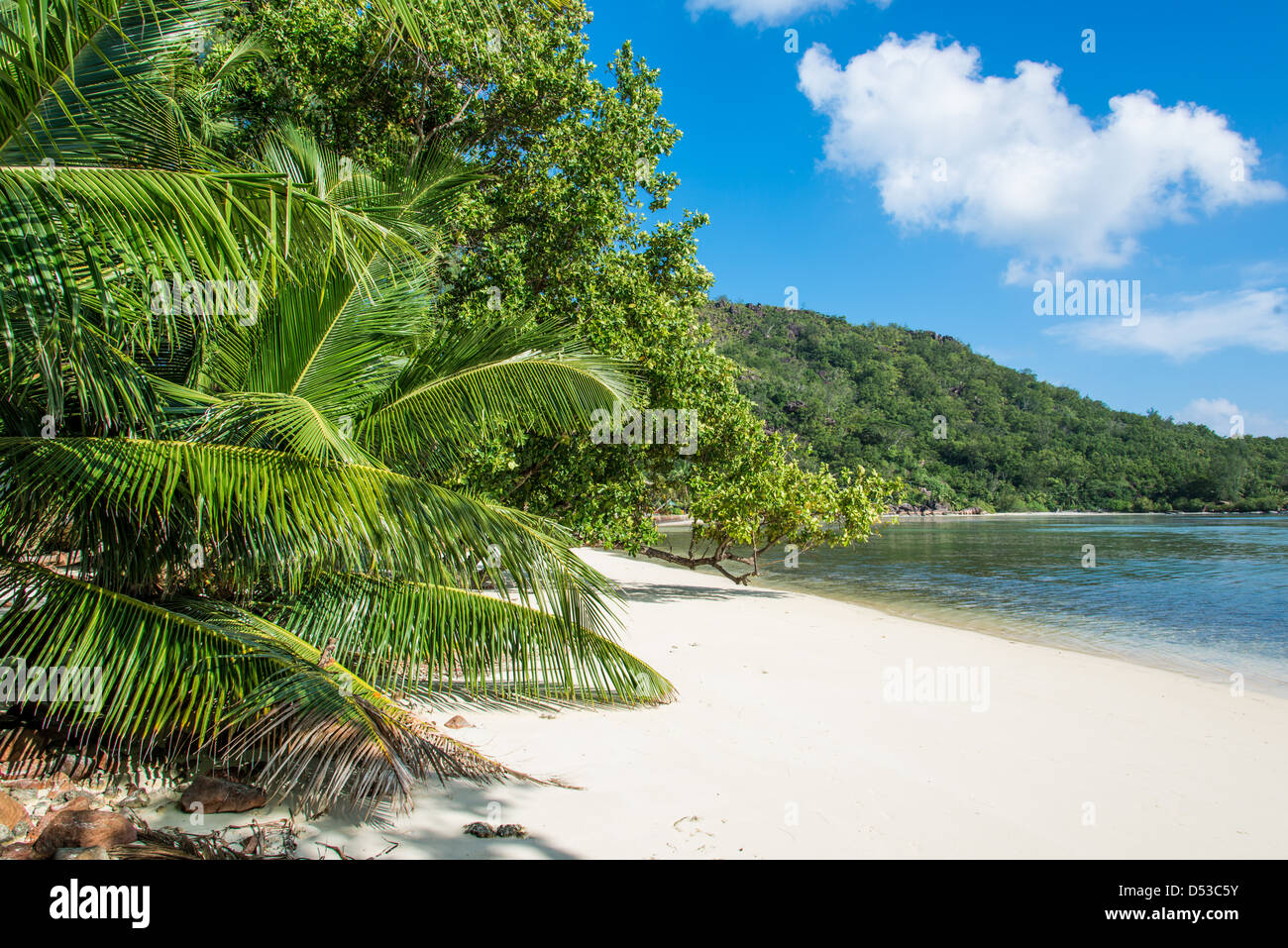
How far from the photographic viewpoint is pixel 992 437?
101 m

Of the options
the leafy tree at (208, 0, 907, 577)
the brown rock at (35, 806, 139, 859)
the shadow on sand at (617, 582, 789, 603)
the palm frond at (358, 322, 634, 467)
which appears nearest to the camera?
the brown rock at (35, 806, 139, 859)

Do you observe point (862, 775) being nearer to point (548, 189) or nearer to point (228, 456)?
point (228, 456)

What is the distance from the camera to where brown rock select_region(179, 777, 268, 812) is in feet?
12.0

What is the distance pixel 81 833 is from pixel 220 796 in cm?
71

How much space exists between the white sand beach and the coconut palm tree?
468 millimetres

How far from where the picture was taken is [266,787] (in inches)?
145

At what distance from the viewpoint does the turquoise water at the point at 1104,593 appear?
12.9 meters

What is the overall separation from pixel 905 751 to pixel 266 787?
4.36 meters
